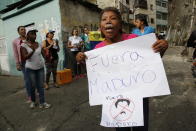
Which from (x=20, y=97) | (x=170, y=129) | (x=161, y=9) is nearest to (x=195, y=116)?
(x=170, y=129)

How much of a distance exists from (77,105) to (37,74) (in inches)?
43.7

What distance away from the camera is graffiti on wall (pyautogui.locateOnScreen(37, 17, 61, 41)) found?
758 cm

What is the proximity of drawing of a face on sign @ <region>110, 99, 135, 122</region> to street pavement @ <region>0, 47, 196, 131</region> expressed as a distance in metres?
1.53

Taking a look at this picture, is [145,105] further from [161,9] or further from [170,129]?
[161,9]

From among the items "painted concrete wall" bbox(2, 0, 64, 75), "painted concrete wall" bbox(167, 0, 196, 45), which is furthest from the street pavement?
"painted concrete wall" bbox(167, 0, 196, 45)

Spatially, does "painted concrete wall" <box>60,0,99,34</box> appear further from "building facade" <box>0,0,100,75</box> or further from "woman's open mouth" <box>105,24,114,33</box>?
"woman's open mouth" <box>105,24,114,33</box>

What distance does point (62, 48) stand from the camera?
24.7 ft

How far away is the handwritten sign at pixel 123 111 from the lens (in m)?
1.62

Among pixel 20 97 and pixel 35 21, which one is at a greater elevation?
pixel 35 21

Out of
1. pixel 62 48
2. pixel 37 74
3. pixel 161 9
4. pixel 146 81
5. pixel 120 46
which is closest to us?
pixel 146 81

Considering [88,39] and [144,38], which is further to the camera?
[88,39]

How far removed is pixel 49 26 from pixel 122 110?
688cm

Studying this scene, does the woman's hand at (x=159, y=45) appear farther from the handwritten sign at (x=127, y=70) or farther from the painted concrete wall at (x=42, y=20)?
the painted concrete wall at (x=42, y=20)

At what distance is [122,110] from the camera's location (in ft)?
5.40
